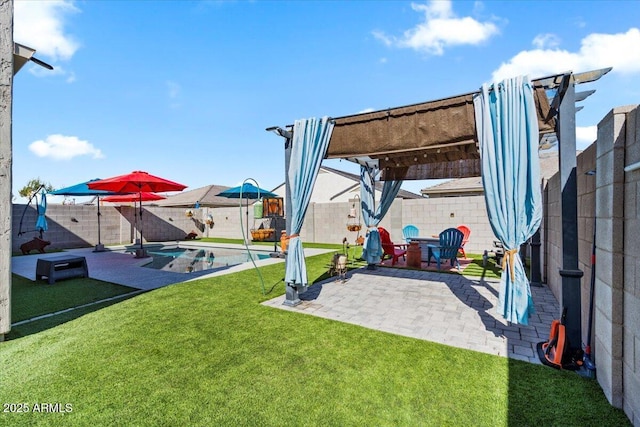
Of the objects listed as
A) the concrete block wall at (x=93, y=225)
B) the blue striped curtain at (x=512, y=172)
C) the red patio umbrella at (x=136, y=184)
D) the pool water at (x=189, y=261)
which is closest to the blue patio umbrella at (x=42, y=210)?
the concrete block wall at (x=93, y=225)

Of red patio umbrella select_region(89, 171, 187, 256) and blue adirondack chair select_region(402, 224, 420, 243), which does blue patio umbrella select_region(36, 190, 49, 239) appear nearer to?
red patio umbrella select_region(89, 171, 187, 256)

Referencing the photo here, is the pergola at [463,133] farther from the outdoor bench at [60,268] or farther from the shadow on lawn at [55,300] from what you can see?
the outdoor bench at [60,268]

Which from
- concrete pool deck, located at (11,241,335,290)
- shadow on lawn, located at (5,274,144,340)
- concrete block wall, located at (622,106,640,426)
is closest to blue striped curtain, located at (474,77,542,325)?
concrete block wall, located at (622,106,640,426)

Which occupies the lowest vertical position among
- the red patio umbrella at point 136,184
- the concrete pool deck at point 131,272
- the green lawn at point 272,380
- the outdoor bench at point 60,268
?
the concrete pool deck at point 131,272

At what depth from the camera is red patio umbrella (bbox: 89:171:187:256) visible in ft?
26.0

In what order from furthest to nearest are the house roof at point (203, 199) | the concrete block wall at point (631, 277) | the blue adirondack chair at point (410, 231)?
the house roof at point (203, 199) < the blue adirondack chair at point (410, 231) < the concrete block wall at point (631, 277)

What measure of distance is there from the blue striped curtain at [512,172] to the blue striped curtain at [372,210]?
3.61m

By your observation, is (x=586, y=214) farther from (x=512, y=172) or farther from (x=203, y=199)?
(x=203, y=199)

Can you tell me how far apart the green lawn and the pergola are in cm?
95

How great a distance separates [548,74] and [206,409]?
14.3ft

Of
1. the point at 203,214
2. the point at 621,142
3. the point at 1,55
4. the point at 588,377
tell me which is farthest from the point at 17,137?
the point at 203,214

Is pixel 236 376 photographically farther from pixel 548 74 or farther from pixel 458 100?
pixel 548 74

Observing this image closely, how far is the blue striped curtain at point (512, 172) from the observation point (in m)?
3.00

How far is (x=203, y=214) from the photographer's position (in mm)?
16359
